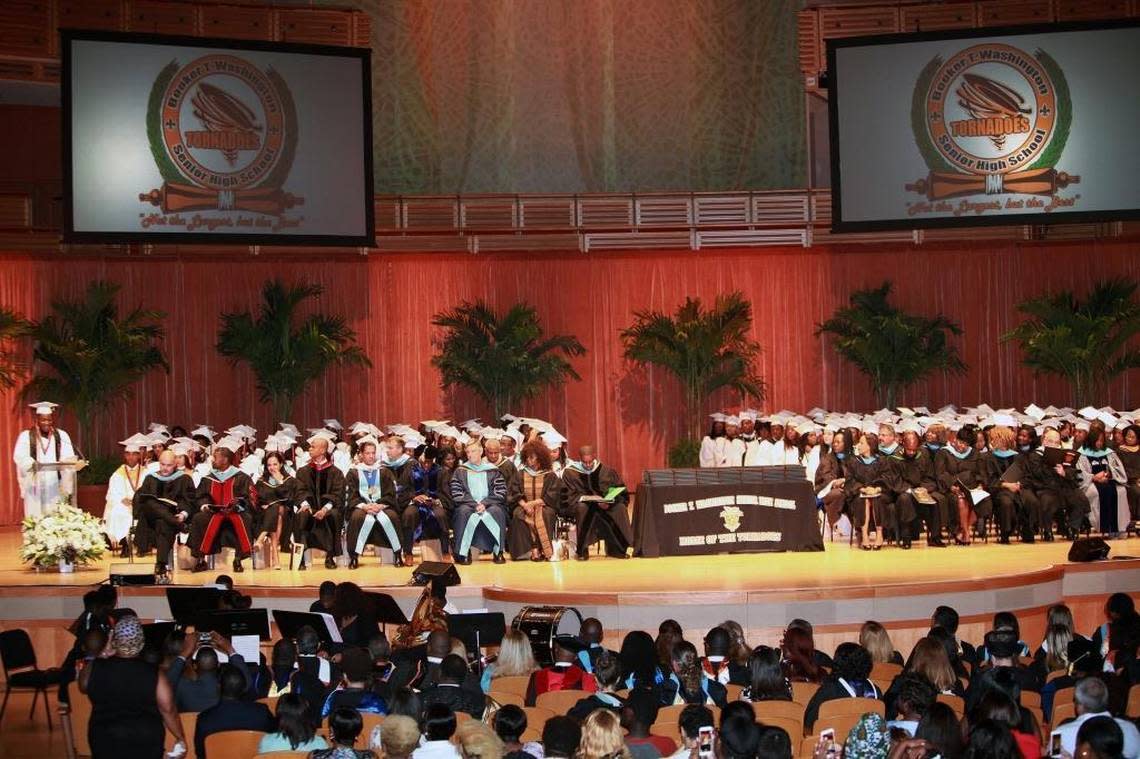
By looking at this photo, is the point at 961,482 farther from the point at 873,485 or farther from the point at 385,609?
the point at 385,609

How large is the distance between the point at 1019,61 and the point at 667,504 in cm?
903

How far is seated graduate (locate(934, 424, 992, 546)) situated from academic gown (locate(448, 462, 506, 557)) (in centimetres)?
479

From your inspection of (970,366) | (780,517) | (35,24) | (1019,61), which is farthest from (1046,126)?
(35,24)

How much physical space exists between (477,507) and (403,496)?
83 centimetres

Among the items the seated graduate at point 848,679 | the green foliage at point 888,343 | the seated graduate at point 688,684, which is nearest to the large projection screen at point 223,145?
the green foliage at point 888,343

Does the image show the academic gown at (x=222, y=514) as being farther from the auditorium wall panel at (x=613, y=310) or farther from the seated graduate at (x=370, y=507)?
the auditorium wall panel at (x=613, y=310)

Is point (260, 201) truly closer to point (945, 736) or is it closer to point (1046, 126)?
point (1046, 126)

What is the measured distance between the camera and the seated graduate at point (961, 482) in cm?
1549

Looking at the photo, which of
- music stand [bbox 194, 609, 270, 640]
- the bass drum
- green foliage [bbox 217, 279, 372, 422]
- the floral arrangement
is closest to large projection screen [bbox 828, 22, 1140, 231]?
green foliage [bbox 217, 279, 372, 422]

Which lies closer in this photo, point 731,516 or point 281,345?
point 731,516

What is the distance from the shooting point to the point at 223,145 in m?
19.7

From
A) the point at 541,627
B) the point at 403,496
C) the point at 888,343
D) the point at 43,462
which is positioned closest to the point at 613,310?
the point at 888,343

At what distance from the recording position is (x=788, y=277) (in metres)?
23.2

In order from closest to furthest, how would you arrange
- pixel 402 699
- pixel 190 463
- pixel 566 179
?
pixel 402 699 < pixel 190 463 < pixel 566 179
